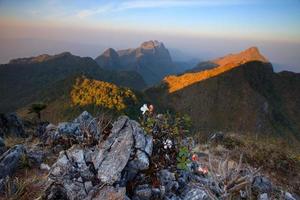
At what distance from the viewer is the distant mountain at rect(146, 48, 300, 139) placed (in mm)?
123950

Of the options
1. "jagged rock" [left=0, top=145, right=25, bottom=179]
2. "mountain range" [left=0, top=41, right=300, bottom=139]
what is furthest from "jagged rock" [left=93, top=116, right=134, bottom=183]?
"mountain range" [left=0, top=41, right=300, bottom=139]

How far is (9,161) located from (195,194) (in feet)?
14.1

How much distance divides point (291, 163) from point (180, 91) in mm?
134338

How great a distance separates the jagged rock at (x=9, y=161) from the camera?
723 cm

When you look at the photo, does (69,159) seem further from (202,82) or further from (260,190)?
(202,82)

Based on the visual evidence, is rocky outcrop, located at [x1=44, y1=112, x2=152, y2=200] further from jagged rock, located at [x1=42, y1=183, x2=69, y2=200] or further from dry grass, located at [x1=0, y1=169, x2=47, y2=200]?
dry grass, located at [x1=0, y1=169, x2=47, y2=200]

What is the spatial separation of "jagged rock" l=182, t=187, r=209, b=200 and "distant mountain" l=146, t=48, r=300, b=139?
105451 mm

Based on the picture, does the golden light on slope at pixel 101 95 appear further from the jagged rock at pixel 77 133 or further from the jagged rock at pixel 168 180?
the jagged rock at pixel 168 180

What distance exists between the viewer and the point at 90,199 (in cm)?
550

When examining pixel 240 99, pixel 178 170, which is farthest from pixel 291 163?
pixel 240 99

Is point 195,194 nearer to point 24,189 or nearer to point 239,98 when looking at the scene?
point 24,189

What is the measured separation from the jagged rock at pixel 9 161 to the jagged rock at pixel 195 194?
400 centimetres

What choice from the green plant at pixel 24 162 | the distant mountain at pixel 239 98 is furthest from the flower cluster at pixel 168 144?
the distant mountain at pixel 239 98

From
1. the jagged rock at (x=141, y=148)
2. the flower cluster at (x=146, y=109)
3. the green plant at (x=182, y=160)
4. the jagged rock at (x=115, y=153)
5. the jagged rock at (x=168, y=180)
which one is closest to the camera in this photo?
the jagged rock at (x=115, y=153)
